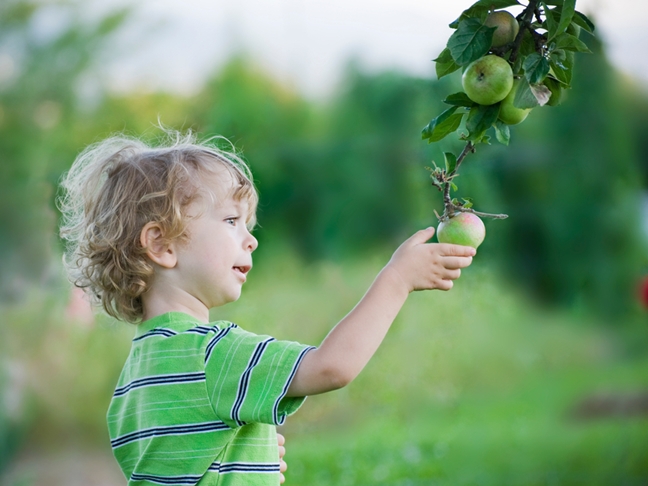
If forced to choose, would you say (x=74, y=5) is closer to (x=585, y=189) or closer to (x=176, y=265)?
(x=585, y=189)

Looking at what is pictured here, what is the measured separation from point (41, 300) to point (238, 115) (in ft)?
3.06

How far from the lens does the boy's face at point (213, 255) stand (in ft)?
2.82

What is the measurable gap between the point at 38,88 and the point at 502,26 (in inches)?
95.9

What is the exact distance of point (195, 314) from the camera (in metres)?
0.87

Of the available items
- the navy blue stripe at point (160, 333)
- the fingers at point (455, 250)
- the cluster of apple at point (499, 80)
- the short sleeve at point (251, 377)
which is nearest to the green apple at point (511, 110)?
the cluster of apple at point (499, 80)

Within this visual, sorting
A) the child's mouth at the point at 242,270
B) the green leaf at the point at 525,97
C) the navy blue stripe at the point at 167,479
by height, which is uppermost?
the green leaf at the point at 525,97

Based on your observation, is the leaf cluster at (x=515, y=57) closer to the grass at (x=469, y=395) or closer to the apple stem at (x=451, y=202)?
the apple stem at (x=451, y=202)

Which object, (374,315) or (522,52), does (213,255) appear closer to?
(374,315)

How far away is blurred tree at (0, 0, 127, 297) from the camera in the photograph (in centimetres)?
272

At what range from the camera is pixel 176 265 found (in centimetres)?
87

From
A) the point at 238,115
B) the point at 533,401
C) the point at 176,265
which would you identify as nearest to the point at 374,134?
the point at 238,115

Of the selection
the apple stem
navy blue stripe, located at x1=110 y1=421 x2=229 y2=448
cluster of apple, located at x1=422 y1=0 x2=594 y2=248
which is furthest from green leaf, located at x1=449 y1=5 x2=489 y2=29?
navy blue stripe, located at x1=110 y1=421 x2=229 y2=448

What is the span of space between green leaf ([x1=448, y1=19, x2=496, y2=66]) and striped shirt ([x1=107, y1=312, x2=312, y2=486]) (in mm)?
307

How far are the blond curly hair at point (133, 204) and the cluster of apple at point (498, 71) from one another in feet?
0.93
